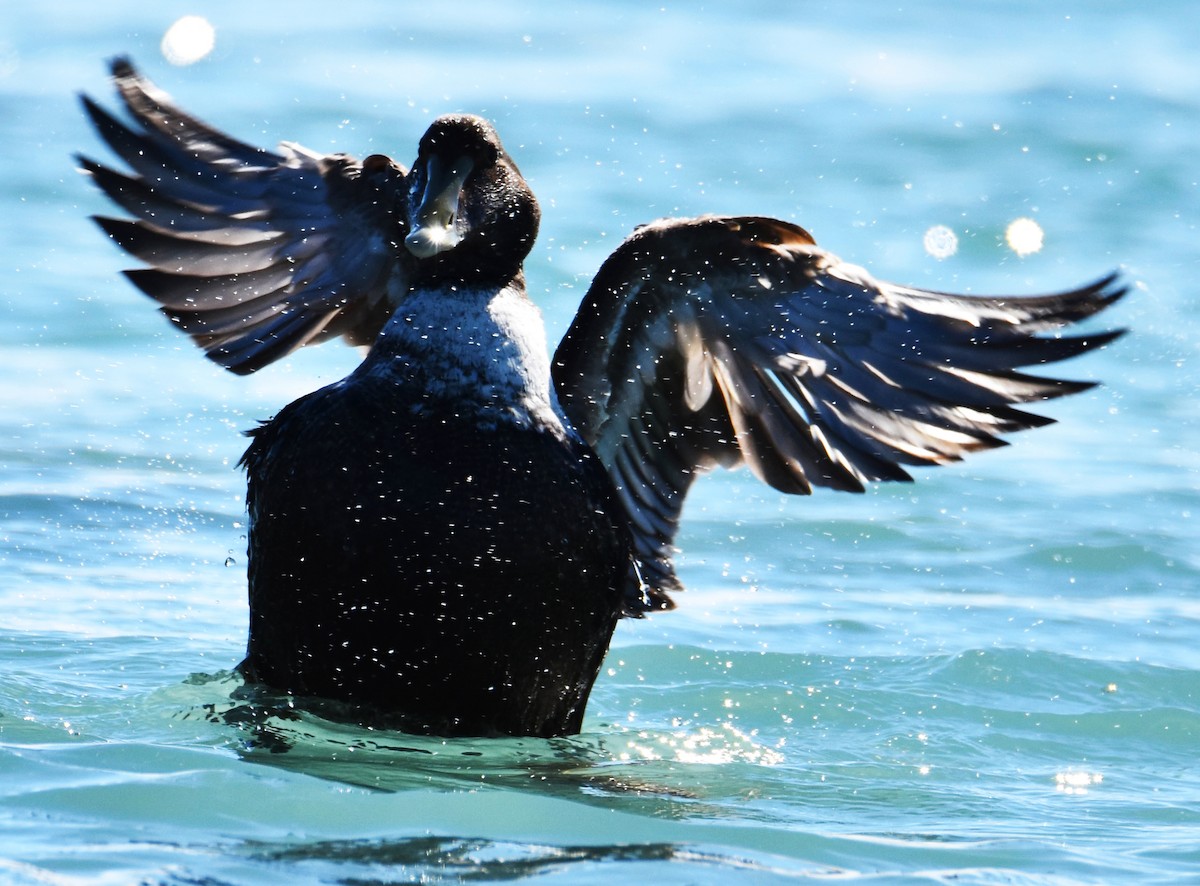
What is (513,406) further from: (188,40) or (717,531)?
(188,40)

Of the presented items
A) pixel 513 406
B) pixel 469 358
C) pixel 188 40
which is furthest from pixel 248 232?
pixel 188 40

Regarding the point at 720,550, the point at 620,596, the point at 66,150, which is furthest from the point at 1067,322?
the point at 66,150

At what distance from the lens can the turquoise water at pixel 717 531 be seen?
4445 mm

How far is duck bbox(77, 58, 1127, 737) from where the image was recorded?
4.82 meters

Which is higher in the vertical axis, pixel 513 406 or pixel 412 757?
pixel 513 406

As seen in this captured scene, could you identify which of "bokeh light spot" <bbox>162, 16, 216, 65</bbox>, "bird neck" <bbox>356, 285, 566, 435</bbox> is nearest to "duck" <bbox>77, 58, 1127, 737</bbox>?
"bird neck" <bbox>356, 285, 566, 435</bbox>

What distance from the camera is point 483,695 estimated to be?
5.00 meters

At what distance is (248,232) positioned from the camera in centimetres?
586

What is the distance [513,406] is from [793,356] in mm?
845

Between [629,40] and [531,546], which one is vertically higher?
[629,40]

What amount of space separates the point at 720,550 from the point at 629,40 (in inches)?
273

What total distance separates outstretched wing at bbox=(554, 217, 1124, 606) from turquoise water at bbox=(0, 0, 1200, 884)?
89 cm

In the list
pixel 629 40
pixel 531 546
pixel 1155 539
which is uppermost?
pixel 629 40

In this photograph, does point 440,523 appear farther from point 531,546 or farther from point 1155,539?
point 1155,539
